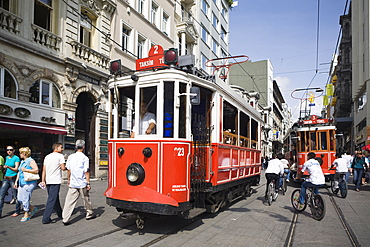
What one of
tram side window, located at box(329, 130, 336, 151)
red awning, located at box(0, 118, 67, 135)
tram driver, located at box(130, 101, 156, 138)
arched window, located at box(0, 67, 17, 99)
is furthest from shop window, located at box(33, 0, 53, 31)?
tram side window, located at box(329, 130, 336, 151)

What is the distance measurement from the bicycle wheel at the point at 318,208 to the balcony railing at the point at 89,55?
39.9 ft

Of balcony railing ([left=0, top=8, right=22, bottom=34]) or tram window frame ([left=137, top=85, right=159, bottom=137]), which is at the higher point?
balcony railing ([left=0, top=8, right=22, bottom=34])

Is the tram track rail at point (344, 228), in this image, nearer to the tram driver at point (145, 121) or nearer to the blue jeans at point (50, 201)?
the tram driver at point (145, 121)

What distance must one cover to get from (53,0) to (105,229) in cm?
1173

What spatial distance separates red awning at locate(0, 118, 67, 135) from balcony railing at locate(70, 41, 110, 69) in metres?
3.84

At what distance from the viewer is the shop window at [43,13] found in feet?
43.0

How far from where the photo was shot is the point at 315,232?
646 centimetres

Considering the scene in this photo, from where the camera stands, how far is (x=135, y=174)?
5.94m

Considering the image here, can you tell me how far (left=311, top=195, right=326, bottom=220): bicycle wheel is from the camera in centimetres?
745

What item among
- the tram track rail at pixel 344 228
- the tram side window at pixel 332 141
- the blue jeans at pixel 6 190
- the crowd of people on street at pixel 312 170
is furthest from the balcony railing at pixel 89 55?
the tram side window at pixel 332 141

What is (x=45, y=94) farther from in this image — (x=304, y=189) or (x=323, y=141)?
(x=323, y=141)

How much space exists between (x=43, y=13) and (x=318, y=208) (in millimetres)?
13115

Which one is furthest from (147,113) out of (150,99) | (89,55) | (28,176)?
(89,55)

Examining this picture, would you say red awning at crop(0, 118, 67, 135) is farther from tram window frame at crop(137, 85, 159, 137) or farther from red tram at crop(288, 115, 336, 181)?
red tram at crop(288, 115, 336, 181)
